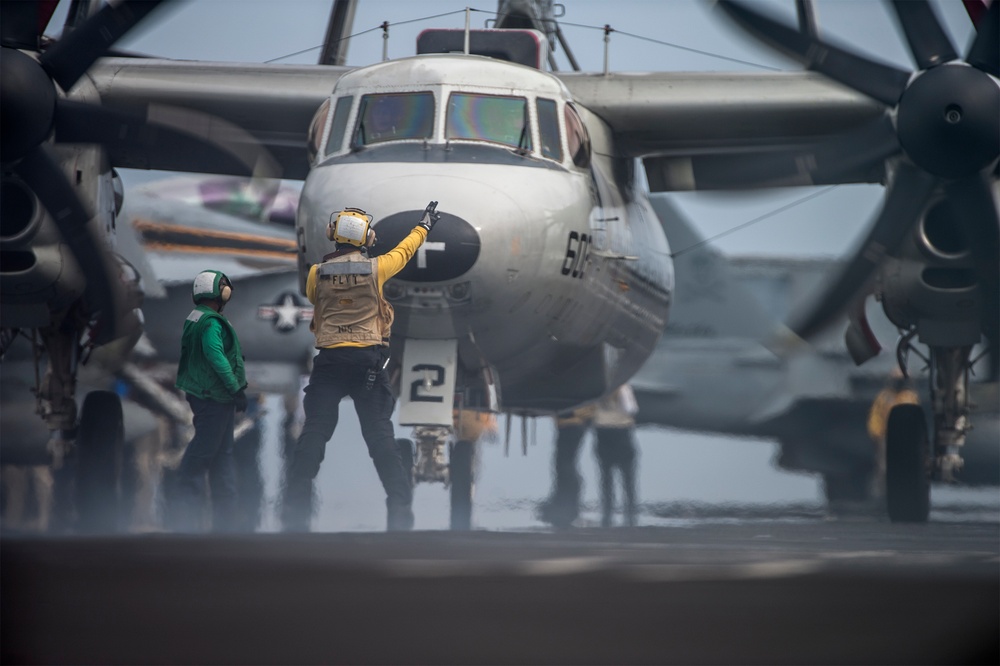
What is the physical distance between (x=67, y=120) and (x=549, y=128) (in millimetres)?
3975

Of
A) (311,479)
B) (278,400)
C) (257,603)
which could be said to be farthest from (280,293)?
(257,603)

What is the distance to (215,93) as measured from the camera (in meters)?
13.2

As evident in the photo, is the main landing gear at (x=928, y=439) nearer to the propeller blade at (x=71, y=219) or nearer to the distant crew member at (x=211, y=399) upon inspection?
the distant crew member at (x=211, y=399)

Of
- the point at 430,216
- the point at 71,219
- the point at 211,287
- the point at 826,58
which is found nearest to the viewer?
the point at 211,287

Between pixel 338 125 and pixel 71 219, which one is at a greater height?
pixel 338 125

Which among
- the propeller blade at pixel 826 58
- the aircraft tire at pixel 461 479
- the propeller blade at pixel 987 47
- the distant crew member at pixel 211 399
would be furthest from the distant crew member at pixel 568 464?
the distant crew member at pixel 211 399

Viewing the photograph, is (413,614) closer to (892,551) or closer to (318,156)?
(892,551)

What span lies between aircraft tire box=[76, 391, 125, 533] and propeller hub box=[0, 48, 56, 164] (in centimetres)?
249

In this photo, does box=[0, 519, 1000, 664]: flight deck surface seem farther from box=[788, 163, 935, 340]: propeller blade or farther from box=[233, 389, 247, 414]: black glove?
box=[788, 163, 935, 340]: propeller blade

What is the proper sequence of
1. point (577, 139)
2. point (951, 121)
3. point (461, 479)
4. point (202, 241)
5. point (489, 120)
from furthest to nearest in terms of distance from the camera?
point (202, 241), point (461, 479), point (577, 139), point (489, 120), point (951, 121)

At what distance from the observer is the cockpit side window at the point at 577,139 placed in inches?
438

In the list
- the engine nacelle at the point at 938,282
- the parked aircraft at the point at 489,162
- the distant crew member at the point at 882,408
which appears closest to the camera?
the parked aircraft at the point at 489,162

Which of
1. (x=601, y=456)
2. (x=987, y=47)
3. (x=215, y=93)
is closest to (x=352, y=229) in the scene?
(x=215, y=93)

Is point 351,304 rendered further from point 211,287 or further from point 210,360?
point 211,287
